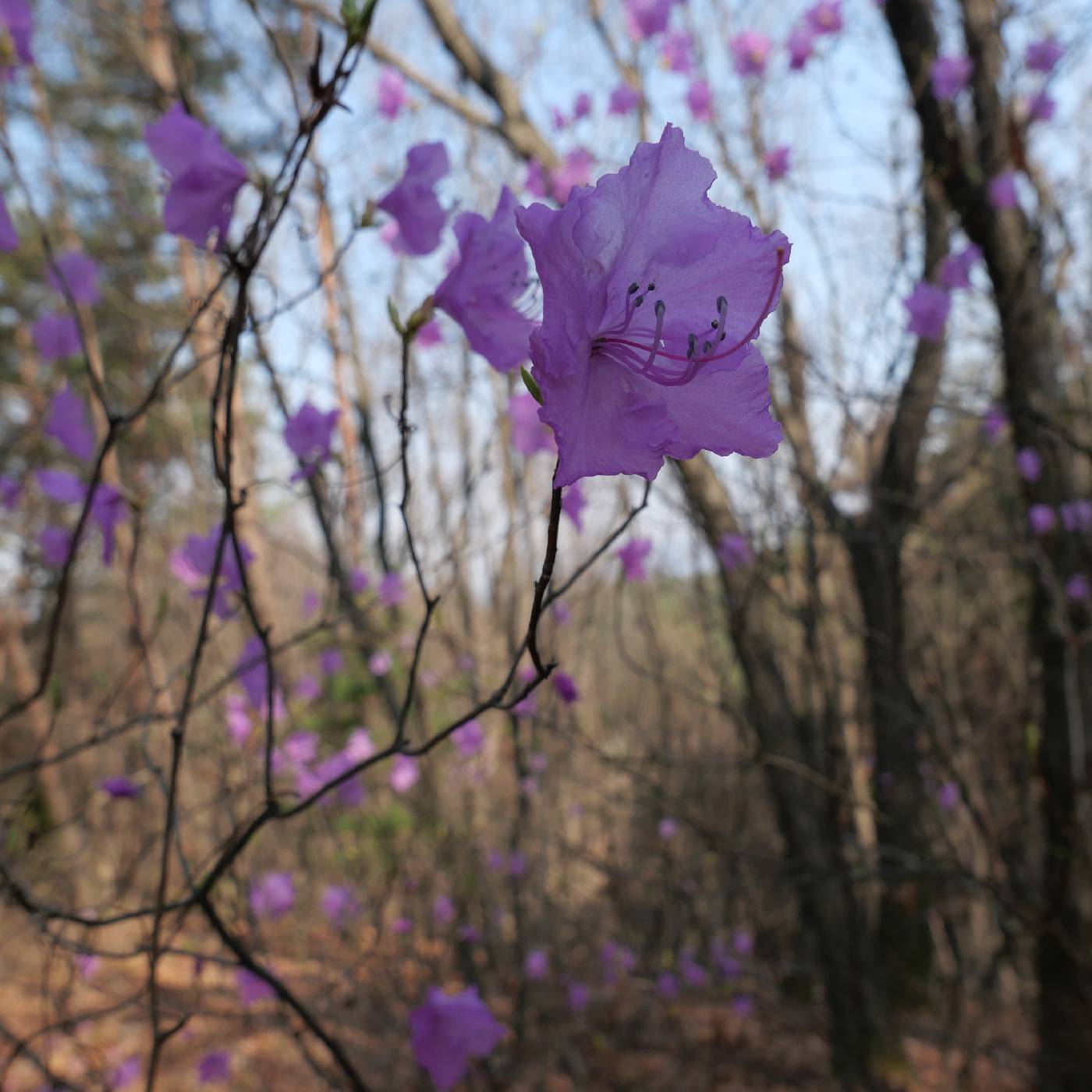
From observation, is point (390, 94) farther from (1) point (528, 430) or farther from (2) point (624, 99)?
(1) point (528, 430)

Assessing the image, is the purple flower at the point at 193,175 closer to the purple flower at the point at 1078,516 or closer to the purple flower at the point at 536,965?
the purple flower at the point at 1078,516

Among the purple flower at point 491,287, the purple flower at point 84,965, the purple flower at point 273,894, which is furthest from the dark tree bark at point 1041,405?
the purple flower at point 273,894

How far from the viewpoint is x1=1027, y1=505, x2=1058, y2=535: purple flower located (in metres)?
2.77

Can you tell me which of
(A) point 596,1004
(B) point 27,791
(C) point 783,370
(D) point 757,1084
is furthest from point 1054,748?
(A) point 596,1004

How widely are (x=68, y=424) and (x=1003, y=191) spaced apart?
2665mm

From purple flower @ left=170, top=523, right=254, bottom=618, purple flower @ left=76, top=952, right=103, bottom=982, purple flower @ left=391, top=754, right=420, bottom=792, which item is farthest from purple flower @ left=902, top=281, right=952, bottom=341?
purple flower @ left=391, top=754, right=420, bottom=792

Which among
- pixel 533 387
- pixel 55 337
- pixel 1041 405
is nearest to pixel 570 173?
pixel 1041 405

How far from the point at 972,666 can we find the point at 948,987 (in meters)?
2.77

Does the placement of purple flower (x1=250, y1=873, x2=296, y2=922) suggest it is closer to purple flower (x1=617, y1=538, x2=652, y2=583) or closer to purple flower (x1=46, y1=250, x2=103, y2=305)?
purple flower (x1=617, y1=538, x2=652, y2=583)

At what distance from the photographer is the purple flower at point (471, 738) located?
13.3 ft

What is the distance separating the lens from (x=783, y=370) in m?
3.65

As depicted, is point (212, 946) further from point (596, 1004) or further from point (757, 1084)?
point (757, 1084)

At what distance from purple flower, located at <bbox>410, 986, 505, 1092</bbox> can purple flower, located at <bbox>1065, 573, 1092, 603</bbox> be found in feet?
7.17

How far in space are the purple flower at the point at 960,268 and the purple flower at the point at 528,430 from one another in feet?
5.24
